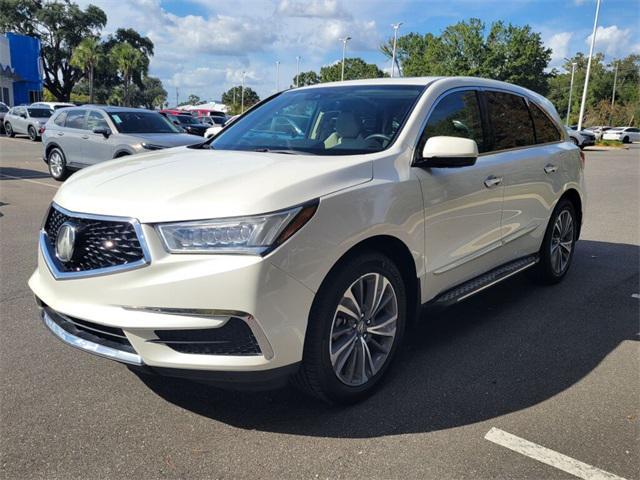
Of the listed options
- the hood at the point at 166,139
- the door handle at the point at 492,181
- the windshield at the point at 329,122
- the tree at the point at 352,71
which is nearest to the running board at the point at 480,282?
the door handle at the point at 492,181

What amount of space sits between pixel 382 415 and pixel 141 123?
10035 millimetres

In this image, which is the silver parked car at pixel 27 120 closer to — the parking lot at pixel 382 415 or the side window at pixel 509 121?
the parking lot at pixel 382 415

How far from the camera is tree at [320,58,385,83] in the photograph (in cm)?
8784

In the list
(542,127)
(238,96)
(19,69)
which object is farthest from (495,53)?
(238,96)

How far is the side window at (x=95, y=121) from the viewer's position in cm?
1162

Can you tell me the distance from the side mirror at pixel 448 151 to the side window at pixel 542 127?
76.2 inches

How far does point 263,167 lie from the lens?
3086 millimetres

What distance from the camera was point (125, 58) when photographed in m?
57.5

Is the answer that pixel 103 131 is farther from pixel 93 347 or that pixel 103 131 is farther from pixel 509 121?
pixel 93 347

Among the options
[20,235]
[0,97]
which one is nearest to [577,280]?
[20,235]

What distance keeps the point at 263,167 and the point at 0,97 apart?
171ft

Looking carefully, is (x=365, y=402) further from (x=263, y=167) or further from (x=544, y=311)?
(x=544, y=311)

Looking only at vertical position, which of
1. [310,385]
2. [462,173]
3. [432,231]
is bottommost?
[310,385]

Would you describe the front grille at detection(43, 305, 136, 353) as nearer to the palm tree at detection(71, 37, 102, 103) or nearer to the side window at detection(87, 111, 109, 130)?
the side window at detection(87, 111, 109, 130)
